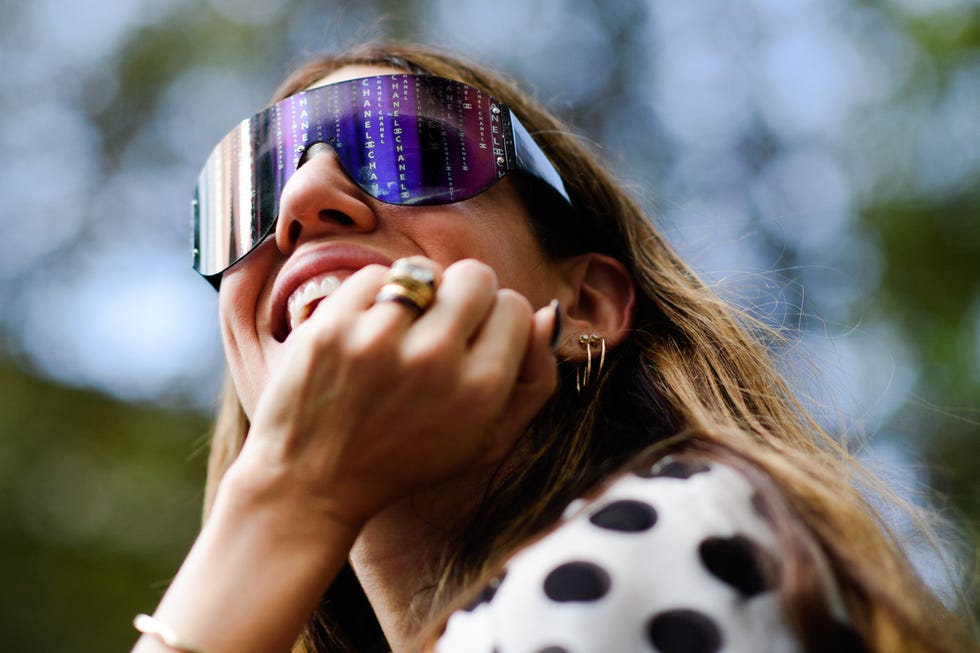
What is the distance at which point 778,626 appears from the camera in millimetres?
1172

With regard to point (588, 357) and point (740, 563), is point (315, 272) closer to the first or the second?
point (588, 357)

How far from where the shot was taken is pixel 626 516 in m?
1.31

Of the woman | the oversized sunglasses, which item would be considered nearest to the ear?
the woman

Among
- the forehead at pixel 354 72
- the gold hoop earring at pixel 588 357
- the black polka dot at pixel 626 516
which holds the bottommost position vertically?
the gold hoop earring at pixel 588 357

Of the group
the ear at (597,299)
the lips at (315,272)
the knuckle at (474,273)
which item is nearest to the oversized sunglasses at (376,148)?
the lips at (315,272)

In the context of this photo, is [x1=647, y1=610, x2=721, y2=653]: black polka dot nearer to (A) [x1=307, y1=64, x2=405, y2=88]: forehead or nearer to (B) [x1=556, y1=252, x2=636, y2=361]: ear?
(B) [x1=556, y1=252, x2=636, y2=361]: ear

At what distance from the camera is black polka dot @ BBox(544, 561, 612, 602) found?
119 centimetres

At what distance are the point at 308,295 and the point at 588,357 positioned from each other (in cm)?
69

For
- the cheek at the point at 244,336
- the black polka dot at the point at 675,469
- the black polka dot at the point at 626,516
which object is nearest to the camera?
the black polka dot at the point at 626,516

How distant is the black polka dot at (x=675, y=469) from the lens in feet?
4.64

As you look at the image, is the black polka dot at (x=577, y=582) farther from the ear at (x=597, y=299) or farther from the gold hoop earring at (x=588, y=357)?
the ear at (x=597, y=299)

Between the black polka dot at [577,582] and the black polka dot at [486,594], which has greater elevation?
the black polka dot at [577,582]

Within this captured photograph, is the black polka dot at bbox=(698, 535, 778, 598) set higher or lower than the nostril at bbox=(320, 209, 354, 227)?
lower

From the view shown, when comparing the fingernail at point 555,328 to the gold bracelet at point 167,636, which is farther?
the fingernail at point 555,328
